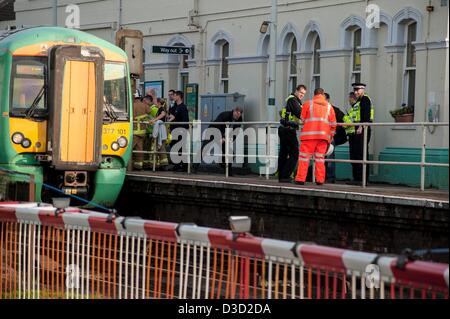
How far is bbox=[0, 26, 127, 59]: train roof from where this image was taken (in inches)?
755

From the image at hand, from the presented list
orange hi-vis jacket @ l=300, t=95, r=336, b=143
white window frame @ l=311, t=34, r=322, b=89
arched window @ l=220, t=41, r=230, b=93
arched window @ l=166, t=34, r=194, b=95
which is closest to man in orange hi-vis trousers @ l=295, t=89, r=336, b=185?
orange hi-vis jacket @ l=300, t=95, r=336, b=143

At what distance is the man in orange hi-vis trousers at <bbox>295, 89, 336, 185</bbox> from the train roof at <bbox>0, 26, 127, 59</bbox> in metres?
3.81

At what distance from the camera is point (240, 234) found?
7406 millimetres

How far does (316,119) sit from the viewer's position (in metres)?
18.6

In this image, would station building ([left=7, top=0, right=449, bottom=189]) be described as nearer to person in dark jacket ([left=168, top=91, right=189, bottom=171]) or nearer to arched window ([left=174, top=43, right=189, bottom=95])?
arched window ([left=174, top=43, right=189, bottom=95])

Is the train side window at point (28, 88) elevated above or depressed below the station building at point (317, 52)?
below

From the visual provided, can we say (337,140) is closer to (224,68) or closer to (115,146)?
(115,146)

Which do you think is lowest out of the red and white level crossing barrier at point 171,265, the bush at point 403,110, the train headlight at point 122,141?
the red and white level crossing barrier at point 171,265

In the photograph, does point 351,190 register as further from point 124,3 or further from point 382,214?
point 124,3

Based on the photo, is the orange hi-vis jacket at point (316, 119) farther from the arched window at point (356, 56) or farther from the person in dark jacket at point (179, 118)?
the arched window at point (356, 56)

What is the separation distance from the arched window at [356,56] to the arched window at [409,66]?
1.57 metres

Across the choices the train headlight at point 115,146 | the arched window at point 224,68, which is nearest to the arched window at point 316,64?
the arched window at point 224,68

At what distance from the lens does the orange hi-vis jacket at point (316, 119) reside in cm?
1861

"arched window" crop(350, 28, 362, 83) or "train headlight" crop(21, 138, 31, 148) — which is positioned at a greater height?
"arched window" crop(350, 28, 362, 83)
